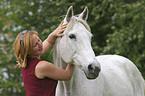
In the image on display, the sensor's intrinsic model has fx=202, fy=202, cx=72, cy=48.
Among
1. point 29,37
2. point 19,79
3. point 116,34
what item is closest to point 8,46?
point 19,79

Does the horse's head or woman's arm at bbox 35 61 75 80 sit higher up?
the horse's head

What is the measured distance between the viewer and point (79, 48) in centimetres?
219

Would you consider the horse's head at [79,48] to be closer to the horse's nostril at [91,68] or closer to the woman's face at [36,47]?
the horse's nostril at [91,68]

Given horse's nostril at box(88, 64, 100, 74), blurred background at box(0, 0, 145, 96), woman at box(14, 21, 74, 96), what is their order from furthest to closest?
blurred background at box(0, 0, 145, 96) < woman at box(14, 21, 74, 96) < horse's nostril at box(88, 64, 100, 74)

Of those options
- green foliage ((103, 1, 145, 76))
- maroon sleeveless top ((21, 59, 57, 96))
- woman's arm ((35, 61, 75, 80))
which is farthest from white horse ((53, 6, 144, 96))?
green foliage ((103, 1, 145, 76))

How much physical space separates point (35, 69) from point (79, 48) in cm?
54

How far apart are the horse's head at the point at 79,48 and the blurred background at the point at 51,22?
482 cm

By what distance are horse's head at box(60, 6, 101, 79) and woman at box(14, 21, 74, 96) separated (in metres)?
0.19

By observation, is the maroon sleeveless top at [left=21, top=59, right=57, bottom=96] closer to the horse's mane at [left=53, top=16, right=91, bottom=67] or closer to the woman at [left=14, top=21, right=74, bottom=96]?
the woman at [left=14, top=21, right=74, bottom=96]

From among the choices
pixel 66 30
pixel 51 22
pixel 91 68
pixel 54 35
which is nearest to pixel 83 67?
pixel 91 68

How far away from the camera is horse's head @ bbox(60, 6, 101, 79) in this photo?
2.05 m

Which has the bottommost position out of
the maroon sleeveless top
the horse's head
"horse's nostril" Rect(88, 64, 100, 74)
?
the maroon sleeveless top

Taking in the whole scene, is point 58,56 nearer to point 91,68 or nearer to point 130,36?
point 91,68

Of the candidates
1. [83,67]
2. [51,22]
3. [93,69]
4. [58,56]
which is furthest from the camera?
[51,22]
